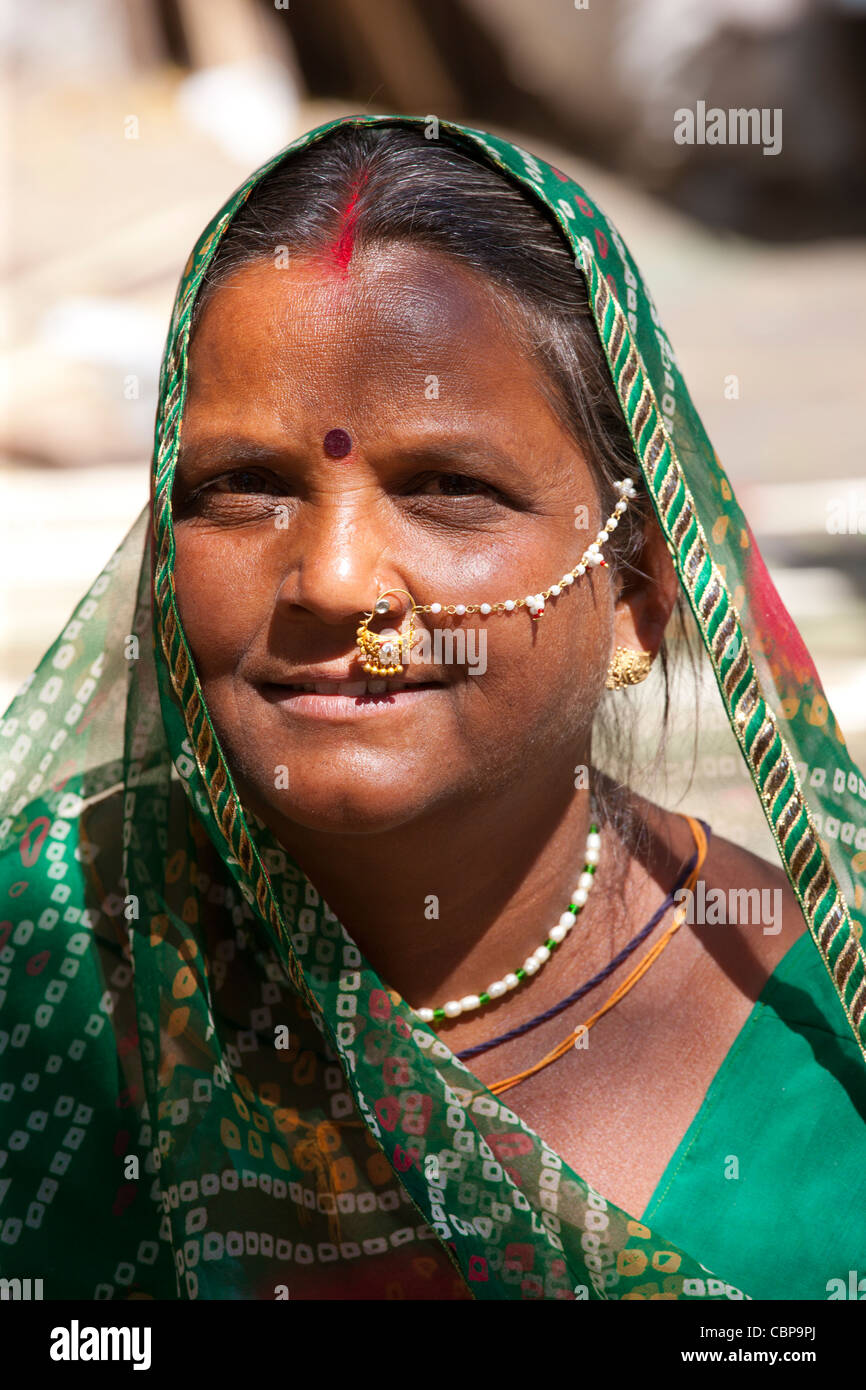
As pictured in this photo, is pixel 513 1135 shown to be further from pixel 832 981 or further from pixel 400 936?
pixel 832 981

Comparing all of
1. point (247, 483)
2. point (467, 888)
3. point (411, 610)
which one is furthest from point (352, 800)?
point (247, 483)

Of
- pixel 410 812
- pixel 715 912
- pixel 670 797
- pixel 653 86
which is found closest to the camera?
pixel 410 812

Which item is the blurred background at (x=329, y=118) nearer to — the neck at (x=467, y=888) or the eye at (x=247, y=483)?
the neck at (x=467, y=888)

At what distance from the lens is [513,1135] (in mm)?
1900

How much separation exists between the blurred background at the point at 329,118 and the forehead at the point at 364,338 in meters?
5.14

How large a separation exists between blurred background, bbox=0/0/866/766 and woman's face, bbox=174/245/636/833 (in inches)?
202

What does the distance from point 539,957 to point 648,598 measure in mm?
596

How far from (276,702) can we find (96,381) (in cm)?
664

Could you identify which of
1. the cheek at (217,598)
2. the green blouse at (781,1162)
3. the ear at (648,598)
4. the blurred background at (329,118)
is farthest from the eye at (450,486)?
the blurred background at (329,118)

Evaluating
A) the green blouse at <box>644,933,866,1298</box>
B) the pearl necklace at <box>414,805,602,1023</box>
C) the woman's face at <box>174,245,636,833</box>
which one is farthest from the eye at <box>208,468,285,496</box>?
the green blouse at <box>644,933,866,1298</box>

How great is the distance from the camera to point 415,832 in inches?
77.7

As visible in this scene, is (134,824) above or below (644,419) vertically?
below

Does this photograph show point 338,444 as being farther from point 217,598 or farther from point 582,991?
point 582,991

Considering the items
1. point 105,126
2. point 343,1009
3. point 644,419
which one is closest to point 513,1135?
point 343,1009
